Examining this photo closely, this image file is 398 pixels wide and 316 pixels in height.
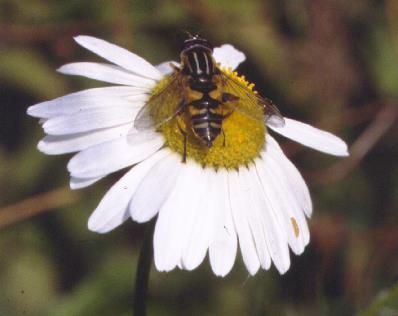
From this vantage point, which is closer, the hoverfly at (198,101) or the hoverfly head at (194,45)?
the hoverfly at (198,101)

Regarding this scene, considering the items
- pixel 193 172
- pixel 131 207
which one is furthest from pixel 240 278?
pixel 131 207

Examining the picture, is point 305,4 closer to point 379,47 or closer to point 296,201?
point 379,47

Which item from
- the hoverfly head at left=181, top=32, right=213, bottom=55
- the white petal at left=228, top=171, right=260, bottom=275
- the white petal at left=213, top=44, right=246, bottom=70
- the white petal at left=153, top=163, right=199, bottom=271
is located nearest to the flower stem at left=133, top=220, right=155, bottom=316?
the white petal at left=153, top=163, right=199, bottom=271

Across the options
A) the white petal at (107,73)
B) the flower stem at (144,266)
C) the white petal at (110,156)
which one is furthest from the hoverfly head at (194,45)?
the flower stem at (144,266)

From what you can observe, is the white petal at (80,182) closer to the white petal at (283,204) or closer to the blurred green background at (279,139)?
the white petal at (283,204)

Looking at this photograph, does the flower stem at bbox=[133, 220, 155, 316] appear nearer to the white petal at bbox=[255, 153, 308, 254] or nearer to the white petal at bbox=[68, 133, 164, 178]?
the white petal at bbox=[68, 133, 164, 178]

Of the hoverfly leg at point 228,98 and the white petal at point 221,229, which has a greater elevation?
the hoverfly leg at point 228,98
